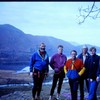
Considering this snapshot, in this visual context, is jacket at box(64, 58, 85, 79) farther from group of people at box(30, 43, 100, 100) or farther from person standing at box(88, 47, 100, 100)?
person standing at box(88, 47, 100, 100)

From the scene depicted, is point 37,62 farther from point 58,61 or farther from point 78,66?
point 78,66

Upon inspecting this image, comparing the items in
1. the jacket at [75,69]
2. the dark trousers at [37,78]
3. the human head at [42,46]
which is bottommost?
the dark trousers at [37,78]

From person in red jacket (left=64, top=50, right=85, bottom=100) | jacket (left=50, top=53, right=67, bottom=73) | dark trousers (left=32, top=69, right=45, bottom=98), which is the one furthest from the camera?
jacket (left=50, top=53, right=67, bottom=73)

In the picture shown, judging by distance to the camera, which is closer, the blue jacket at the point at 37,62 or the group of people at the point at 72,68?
the group of people at the point at 72,68

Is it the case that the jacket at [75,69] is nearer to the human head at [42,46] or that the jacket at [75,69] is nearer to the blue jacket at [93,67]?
the blue jacket at [93,67]

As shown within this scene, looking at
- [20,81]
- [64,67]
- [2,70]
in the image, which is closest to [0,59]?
[2,70]

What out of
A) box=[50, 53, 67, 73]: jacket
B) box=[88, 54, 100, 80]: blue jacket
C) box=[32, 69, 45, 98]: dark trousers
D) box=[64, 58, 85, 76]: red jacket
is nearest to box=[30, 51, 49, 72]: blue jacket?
box=[32, 69, 45, 98]: dark trousers

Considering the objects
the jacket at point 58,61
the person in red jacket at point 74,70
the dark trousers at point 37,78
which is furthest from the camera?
the jacket at point 58,61

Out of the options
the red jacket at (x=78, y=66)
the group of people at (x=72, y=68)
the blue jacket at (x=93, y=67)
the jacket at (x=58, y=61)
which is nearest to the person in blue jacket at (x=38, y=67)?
the group of people at (x=72, y=68)

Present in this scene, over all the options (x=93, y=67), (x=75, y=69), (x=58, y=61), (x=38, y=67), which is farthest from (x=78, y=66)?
(x=38, y=67)

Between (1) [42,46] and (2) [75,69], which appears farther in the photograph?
(1) [42,46]

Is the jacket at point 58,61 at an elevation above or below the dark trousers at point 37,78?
above

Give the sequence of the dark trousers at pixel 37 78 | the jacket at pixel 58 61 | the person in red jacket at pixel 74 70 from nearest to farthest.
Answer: the person in red jacket at pixel 74 70
the dark trousers at pixel 37 78
the jacket at pixel 58 61

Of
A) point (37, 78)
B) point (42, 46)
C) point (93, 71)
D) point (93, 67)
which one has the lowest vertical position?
point (37, 78)
